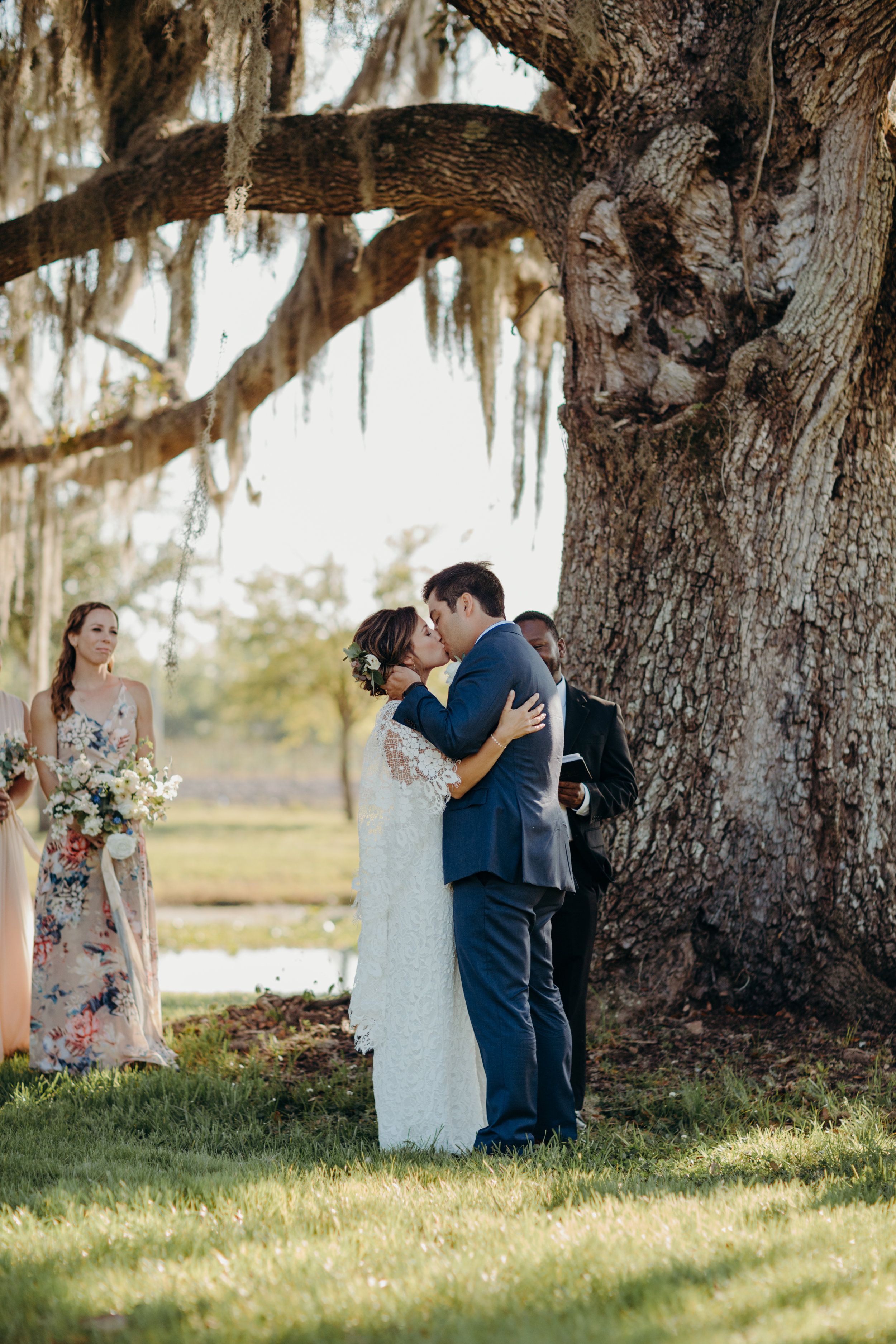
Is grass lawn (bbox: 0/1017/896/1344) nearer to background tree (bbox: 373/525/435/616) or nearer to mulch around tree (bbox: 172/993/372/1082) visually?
mulch around tree (bbox: 172/993/372/1082)

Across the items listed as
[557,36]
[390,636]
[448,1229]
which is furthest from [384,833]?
[557,36]

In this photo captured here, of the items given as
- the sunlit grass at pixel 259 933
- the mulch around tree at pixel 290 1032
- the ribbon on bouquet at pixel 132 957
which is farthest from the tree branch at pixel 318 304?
the sunlit grass at pixel 259 933

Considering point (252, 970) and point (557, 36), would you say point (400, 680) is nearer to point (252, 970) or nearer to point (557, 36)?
point (557, 36)

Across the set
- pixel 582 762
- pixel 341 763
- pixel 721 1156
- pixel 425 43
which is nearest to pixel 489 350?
pixel 425 43

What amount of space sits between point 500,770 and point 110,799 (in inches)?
87.8

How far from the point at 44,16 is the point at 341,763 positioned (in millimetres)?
21872

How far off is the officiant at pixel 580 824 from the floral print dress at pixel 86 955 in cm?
200

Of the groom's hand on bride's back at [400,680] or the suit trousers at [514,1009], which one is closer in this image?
the suit trousers at [514,1009]

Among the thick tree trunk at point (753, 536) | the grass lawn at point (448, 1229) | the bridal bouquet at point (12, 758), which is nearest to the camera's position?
the grass lawn at point (448, 1229)

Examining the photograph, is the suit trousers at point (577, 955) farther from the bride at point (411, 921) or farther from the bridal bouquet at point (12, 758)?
the bridal bouquet at point (12, 758)

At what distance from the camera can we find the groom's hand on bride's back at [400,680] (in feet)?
12.5

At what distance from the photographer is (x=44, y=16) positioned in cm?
656

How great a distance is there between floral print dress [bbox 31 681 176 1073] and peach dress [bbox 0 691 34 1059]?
15 centimetres

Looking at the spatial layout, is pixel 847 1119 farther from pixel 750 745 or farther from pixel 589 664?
pixel 589 664
